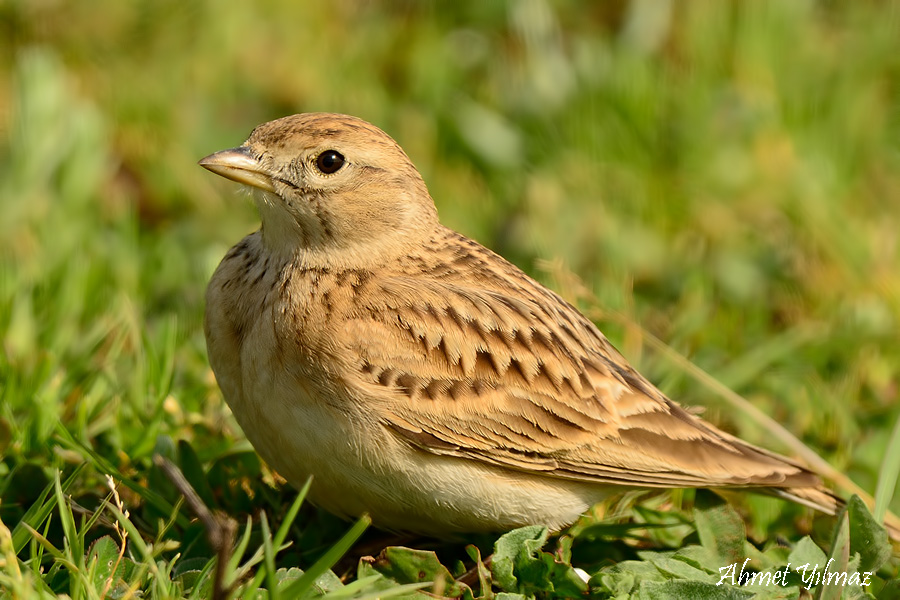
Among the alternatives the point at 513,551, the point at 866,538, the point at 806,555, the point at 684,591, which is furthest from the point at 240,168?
→ the point at 866,538

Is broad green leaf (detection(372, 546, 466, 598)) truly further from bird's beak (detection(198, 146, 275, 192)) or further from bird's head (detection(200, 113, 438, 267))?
A: bird's beak (detection(198, 146, 275, 192))

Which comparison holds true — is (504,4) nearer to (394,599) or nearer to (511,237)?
(511,237)

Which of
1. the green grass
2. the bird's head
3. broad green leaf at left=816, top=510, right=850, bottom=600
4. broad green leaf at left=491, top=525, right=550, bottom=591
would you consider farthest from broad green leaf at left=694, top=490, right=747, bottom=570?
the bird's head

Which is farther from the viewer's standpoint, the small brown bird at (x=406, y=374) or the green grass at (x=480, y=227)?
the green grass at (x=480, y=227)

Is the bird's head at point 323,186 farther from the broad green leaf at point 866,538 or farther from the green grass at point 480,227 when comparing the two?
the broad green leaf at point 866,538

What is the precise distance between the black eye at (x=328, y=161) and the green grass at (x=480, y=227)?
3.98 feet

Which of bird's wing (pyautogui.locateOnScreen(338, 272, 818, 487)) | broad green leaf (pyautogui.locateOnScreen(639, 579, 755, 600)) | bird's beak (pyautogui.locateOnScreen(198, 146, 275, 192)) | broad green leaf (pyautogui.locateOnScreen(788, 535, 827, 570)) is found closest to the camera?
broad green leaf (pyautogui.locateOnScreen(639, 579, 755, 600))

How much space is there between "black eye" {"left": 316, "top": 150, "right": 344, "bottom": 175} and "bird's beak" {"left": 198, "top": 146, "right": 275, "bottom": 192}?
20 cm

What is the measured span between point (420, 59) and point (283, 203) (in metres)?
4.81

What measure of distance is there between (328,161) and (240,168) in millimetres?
333

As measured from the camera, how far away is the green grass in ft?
14.9

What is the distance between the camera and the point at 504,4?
9.82 m

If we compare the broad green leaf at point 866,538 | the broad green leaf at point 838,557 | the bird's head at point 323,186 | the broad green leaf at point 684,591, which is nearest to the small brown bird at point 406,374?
the bird's head at point 323,186

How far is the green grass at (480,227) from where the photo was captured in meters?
4.53
